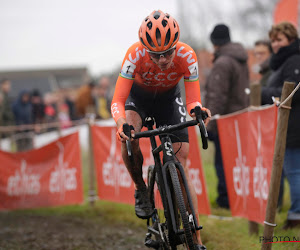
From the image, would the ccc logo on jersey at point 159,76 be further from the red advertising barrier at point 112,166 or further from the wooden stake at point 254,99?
the red advertising barrier at point 112,166

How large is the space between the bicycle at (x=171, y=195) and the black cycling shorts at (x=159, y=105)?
166mm

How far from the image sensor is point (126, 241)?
6566 millimetres

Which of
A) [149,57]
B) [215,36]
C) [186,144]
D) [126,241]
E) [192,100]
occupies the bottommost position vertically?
[126,241]

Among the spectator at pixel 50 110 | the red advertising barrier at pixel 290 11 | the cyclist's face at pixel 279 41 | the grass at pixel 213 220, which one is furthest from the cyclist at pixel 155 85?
the spectator at pixel 50 110

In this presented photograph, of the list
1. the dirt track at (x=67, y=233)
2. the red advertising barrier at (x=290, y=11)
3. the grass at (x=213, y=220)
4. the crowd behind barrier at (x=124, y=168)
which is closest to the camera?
the grass at (x=213, y=220)

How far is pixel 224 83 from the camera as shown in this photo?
754 cm

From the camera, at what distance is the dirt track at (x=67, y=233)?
647cm

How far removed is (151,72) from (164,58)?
0.40 metres

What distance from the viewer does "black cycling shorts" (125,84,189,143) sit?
516 centimetres

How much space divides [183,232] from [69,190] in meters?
5.55

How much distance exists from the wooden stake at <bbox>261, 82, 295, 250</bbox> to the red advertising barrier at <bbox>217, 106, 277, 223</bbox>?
341mm

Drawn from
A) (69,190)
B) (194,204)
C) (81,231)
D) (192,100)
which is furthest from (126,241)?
(69,190)

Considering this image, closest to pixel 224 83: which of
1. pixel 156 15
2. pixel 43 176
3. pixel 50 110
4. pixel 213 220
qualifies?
pixel 213 220

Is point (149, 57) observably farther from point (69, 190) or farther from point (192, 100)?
point (69, 190)
